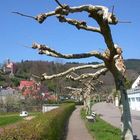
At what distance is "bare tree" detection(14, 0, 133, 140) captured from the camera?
1287 cm

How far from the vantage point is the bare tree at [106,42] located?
12.9 m

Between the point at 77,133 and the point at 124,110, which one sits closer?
the point at 124,110

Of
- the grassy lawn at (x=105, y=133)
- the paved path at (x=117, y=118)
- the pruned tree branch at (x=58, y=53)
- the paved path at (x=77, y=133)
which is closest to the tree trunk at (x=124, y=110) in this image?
the pruned tree branch at (x=58, y=53)

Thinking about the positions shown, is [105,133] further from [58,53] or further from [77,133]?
[58,53]

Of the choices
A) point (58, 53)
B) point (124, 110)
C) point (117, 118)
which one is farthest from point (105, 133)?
point (117, 118)

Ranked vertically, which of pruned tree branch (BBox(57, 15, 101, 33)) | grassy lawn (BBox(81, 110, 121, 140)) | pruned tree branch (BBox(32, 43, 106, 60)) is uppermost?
pruned tree branch (BBox(57, 15, 101, 33))

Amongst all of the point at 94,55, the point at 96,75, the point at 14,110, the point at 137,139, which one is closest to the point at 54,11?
the point at 94,55

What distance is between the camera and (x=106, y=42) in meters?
13.9

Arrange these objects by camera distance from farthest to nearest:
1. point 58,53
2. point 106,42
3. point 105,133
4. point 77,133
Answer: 1. point 77,133
2. point 105,133
3. point 58,53
4. point 106,42

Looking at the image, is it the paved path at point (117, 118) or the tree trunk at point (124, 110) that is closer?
the tree trunk at point (124, 110)

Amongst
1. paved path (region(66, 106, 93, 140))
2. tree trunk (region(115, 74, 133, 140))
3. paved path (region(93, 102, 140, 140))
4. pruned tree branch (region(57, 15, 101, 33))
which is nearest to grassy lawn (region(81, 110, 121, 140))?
paved path (region(66, 106, 93, 140))

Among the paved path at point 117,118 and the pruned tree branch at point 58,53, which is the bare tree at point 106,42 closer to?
the pruned tree branch at point 58,53

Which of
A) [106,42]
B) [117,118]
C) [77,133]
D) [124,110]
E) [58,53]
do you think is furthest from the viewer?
[117,118]

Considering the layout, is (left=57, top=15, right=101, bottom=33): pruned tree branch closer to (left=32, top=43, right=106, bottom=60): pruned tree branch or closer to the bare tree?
the bare tree
